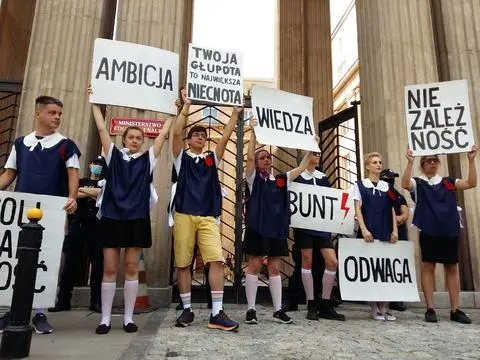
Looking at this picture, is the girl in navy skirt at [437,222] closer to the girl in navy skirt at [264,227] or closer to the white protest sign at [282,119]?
the white protest sign at [282,119]

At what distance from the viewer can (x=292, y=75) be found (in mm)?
12250

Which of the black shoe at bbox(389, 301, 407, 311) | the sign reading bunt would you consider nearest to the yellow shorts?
the sign reading bunt

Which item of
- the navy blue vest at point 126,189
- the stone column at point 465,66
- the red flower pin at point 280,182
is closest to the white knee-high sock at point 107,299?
the navy blue vest at point 126,189

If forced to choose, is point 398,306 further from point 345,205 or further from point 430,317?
point 345,205

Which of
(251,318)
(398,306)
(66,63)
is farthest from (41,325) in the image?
(398,306)

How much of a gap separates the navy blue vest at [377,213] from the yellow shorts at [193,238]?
1.96 metres

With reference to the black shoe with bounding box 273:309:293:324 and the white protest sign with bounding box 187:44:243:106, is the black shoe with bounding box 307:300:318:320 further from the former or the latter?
the white protest sign with bounding box 187:44:243:106

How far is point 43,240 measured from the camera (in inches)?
136

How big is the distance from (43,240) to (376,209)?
3640mm

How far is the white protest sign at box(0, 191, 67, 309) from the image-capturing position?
3.27 meters

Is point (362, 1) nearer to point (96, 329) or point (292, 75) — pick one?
point (292, 75)

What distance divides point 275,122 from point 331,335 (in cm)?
244

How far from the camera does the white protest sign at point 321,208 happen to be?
15.8 ft

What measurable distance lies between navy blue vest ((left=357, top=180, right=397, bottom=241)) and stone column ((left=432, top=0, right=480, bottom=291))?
2.14m
